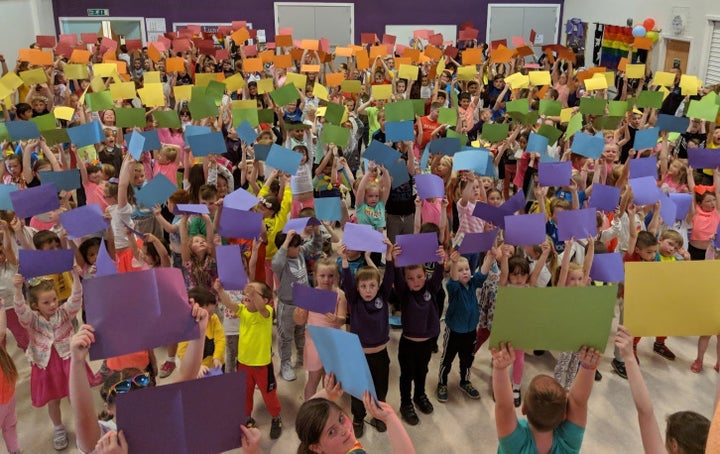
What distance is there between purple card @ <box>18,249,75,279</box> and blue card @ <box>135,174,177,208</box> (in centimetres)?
92

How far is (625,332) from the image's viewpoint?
2295mm

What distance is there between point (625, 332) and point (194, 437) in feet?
5.37

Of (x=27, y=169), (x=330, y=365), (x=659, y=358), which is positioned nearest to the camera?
(x=330, y=365)

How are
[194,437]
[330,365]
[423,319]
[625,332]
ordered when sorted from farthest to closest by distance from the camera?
[423,319] < [330,365] < [625,332] < [194,437]

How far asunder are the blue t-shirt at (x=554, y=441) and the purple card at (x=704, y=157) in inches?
163

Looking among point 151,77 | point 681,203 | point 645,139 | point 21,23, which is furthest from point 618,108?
point 21,23

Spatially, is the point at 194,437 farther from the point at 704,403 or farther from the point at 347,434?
the point at 704,403

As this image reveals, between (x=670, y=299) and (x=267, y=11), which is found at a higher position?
(x=267, y=11)

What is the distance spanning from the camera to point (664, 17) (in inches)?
513

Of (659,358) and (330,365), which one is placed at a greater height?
(330,365)

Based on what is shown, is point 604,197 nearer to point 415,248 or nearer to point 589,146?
point 589,146

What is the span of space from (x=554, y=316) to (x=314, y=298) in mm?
1542

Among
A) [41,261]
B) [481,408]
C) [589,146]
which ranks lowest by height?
[481,408]

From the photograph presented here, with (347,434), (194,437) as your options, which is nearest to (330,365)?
(347,434)
